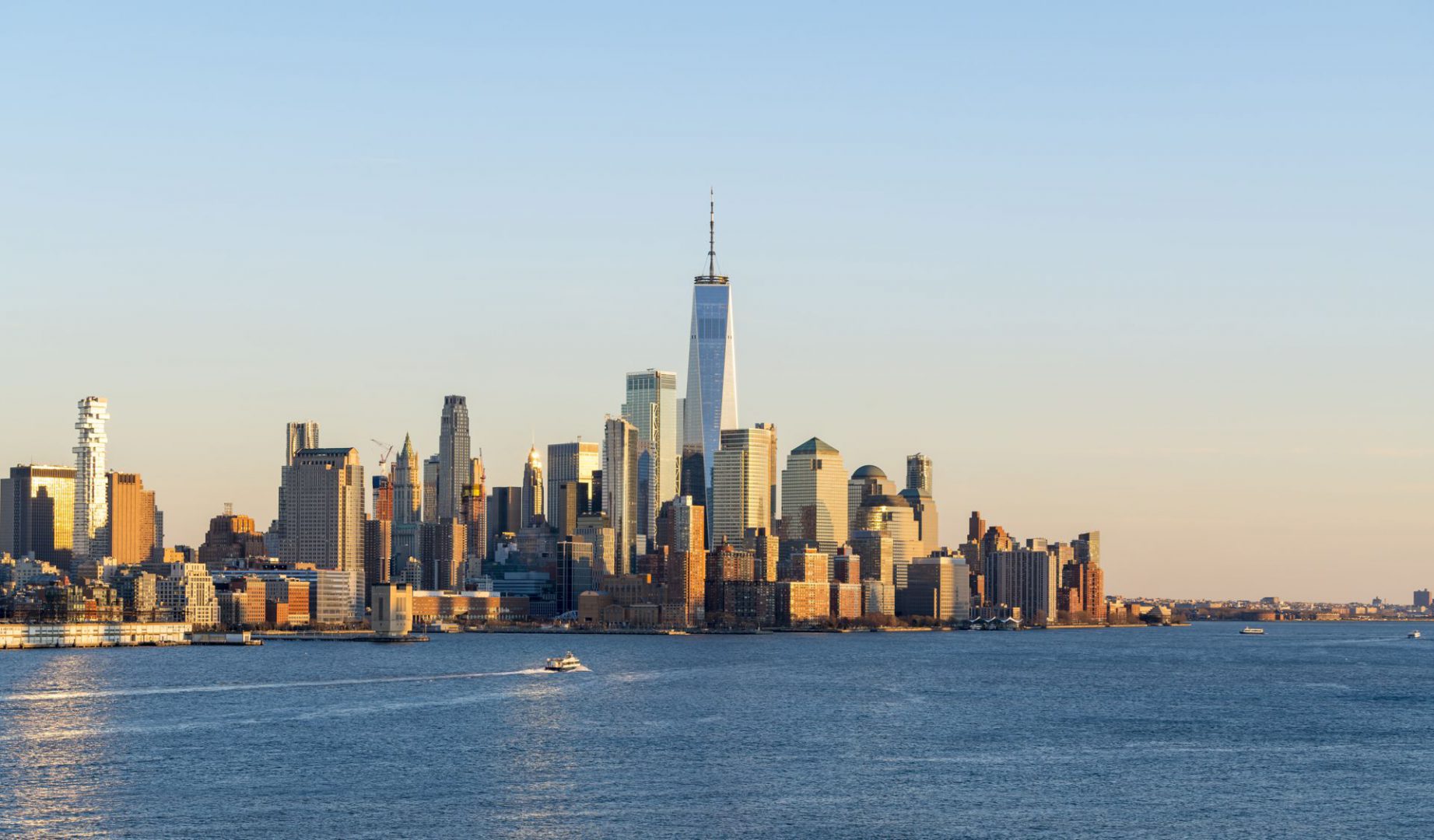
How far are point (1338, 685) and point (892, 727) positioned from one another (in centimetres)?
7913

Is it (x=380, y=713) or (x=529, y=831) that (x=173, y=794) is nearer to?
(x=529, y=831)

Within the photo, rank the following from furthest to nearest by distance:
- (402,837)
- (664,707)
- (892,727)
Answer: (664,707)
(892,727)
(402,837)

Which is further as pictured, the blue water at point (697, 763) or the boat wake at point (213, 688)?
the boat wake at point (213, 688)

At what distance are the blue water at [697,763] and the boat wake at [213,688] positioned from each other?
864 mm

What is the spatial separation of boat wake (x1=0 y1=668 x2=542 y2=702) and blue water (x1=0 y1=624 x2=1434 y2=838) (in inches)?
34.0

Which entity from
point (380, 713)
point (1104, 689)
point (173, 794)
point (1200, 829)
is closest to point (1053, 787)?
point (1200, 829)

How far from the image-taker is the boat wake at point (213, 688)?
6220 inches

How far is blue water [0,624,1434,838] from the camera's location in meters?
90.1

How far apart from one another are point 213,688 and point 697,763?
7562 cm

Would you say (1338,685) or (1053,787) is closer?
(1053,787)

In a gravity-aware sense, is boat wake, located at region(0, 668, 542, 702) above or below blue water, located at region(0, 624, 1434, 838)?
below

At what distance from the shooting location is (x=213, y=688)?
172250mm

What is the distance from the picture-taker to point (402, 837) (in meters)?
A: 84.9

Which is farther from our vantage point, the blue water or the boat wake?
the boat wake
